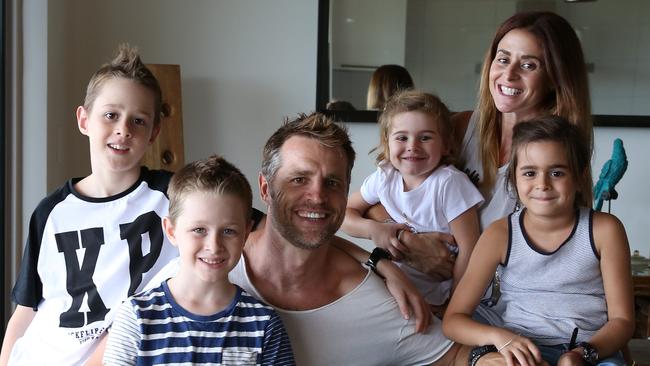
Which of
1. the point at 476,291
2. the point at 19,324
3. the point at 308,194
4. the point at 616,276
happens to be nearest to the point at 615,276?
the point at 616,276

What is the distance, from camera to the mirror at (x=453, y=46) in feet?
13.2

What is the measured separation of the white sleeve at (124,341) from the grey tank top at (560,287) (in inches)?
34.8

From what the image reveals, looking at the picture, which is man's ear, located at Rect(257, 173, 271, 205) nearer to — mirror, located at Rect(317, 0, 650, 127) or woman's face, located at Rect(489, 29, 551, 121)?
woman's face, located at Rect(489, 29, 551, 121)

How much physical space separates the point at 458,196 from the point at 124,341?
1048mm

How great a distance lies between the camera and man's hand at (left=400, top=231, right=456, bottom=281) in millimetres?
2170

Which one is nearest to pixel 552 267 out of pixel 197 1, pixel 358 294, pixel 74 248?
pixel 358 294

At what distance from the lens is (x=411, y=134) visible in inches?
88.3

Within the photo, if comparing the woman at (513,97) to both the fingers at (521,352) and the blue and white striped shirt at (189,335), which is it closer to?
the fingers at (521,352)

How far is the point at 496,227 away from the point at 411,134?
48 centimetres

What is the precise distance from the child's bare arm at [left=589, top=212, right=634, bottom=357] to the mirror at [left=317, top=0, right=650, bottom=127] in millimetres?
2389

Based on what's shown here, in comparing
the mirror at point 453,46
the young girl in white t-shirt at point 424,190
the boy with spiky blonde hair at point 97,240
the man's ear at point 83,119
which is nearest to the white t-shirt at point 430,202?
the young girl in white t-shirt at point 424,190

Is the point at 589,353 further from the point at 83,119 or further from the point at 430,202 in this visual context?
the point at 83,119

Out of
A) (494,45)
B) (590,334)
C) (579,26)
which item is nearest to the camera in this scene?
(590,334)

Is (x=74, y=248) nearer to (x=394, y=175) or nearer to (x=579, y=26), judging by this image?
(x=394, y=175)
